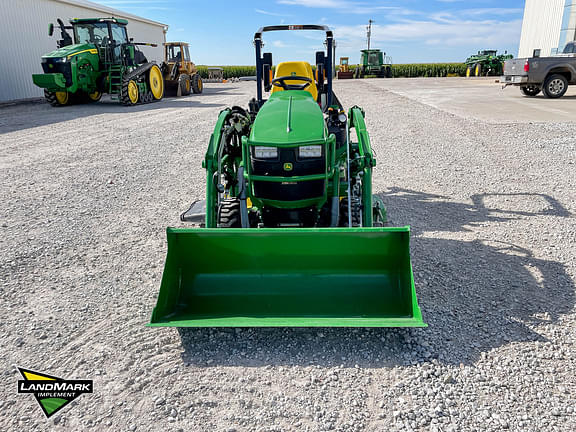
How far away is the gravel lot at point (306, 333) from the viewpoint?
8.48ft

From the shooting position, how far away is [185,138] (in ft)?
36.0

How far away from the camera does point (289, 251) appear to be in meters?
3.43

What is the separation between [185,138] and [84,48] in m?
7.89

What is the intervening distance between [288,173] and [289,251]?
71 centimetres

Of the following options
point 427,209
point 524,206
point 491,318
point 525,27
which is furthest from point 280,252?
point 525,27

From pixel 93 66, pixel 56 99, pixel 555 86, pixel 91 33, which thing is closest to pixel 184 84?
pixel 91 33

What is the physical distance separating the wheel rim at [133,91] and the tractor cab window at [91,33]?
1757mm

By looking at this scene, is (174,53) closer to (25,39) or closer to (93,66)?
(25,39)

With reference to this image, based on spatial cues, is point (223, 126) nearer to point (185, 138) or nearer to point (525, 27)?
point (185, 138)

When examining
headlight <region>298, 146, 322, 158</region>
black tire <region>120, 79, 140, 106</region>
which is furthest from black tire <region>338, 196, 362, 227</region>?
black tire <region>120, 79, 140, 106</region>

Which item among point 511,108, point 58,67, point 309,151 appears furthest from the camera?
point 58,67

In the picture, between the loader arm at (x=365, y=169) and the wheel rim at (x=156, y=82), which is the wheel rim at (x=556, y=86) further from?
the loader arm at (x=365, y=169)

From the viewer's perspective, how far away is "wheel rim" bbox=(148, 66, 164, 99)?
1852 centimetres

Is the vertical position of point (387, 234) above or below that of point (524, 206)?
above
